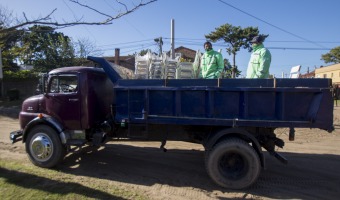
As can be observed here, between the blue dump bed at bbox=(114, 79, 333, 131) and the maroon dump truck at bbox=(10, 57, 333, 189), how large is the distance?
17 mm

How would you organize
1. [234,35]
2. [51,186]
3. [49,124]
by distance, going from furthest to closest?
[234,35] → [49,124] → [51,186]

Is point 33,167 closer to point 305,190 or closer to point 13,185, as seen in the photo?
point 13,185

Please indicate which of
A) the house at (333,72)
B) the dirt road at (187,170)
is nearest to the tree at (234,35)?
the house at (333,72)

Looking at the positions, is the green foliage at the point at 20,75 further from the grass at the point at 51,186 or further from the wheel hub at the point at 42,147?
the grass at the point at 51,186

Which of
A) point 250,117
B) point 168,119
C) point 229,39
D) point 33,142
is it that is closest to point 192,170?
point 168,119

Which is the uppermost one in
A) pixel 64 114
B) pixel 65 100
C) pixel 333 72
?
pixel 333 72

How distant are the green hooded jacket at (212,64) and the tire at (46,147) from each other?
12.9 feet

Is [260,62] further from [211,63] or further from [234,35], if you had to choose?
[234,35]

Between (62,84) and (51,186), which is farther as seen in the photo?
(62,84)

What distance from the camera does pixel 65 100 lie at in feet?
24.5

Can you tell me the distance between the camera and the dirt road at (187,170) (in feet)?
20.4

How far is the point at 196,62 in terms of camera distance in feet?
30.0

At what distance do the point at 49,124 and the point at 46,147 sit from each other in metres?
0.52

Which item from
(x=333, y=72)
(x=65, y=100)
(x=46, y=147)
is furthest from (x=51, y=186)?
(x=333, y=72)
